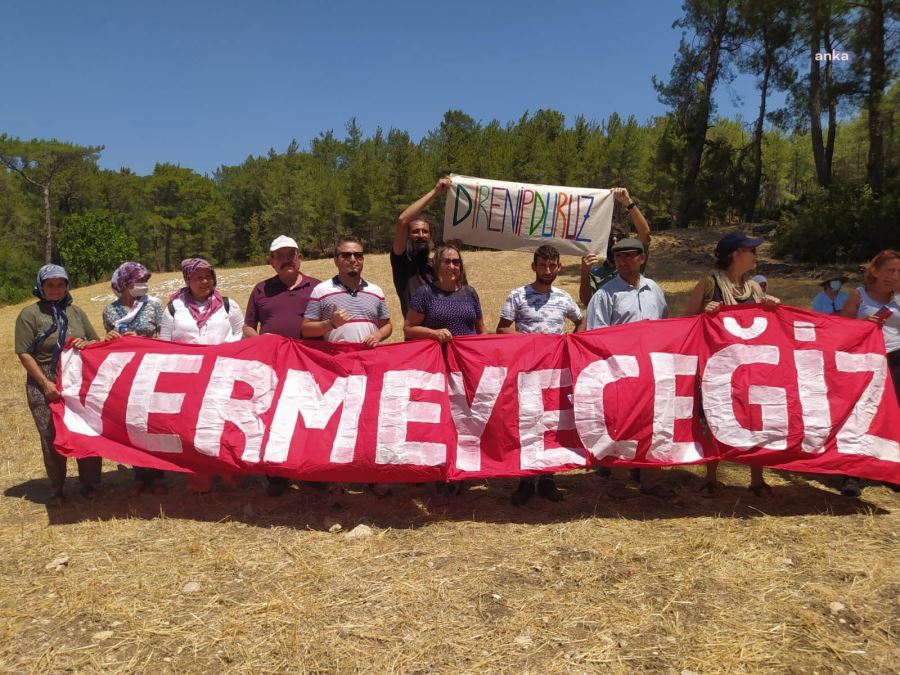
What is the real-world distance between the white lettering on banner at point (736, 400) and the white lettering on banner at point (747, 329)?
0.09 meters

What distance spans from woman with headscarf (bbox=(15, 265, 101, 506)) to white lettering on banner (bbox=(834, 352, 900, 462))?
226 inches

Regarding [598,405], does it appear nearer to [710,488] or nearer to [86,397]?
[710,488]

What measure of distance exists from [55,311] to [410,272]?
2778 mm

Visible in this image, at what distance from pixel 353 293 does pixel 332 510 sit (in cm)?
166

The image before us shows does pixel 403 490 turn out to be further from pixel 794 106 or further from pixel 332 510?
pixel 794 106

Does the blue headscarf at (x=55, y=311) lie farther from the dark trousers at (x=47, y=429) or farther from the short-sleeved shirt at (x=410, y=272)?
the short-sleeved shirt at (x=410, y=272)

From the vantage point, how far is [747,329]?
458 cm

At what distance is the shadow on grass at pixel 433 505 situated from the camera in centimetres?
445

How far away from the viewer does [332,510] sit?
4.64m

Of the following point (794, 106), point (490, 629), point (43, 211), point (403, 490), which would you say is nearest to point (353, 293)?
point (403, 490)

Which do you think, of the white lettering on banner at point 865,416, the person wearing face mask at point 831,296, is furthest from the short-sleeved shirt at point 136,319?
the person wearing face mask at point 831,296

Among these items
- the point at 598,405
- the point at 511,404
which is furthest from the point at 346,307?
the point at 598,405

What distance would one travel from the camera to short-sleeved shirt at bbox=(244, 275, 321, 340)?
15.8 feet

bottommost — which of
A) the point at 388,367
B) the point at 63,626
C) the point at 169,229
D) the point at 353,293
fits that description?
the point at 63,626
